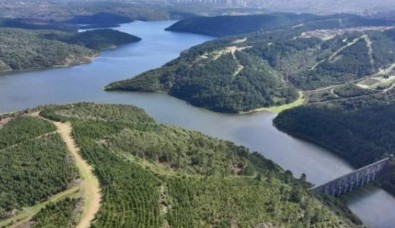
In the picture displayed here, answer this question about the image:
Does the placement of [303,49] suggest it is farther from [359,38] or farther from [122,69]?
[122,69]

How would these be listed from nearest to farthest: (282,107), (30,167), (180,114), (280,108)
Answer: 1. (30,167)
2. (180,114)
3. (280,108)
4. (282,107)

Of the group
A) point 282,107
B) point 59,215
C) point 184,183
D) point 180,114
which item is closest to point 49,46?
point 180,114

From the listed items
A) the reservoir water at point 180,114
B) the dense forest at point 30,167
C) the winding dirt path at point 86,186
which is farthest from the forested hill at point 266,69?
the dense forest at point 30,167

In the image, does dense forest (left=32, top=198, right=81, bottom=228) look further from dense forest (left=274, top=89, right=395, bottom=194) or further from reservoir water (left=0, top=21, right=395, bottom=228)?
dense forest (left=274, top=89, right=395, bottom=194)

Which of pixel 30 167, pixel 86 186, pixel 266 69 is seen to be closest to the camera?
pixel 86 186

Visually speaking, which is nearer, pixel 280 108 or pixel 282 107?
pixel 280 108

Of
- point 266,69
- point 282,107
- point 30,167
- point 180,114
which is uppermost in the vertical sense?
point 30,167

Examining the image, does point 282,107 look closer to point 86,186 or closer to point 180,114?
point 180,114

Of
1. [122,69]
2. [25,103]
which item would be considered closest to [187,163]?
[25,103]
